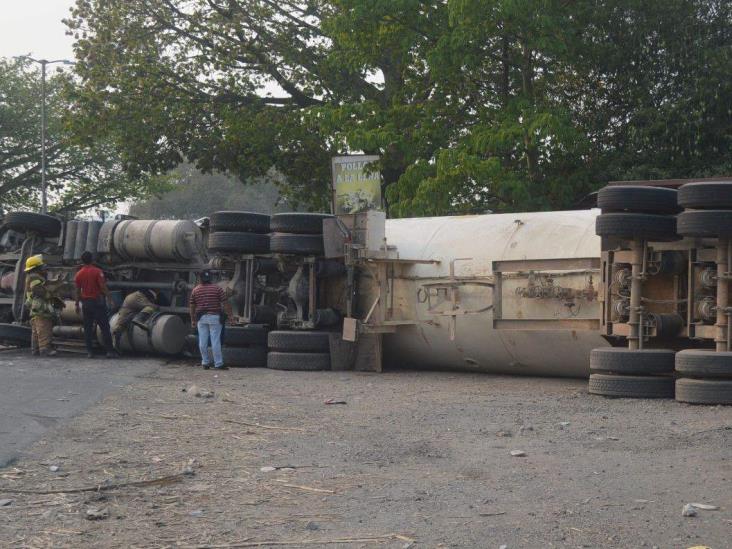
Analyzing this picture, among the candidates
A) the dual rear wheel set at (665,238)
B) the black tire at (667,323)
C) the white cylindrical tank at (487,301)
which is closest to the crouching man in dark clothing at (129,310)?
the white cylindrical tank at (487,301)

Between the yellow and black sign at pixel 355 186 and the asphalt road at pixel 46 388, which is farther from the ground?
the yellow and black sign at pixel 355 186

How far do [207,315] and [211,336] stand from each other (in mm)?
356

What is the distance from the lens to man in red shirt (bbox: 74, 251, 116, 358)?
16766 mm

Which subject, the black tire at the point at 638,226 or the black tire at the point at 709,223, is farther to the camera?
the black tire at the point at 638,226

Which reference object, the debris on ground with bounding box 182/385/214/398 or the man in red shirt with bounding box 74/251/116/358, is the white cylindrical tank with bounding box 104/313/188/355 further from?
the debris on ground with bounding box 182/385/214/398

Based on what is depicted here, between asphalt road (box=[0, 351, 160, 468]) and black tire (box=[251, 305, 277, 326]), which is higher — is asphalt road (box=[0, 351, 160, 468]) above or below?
below

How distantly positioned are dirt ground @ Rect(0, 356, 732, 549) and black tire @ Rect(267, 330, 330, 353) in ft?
10.5

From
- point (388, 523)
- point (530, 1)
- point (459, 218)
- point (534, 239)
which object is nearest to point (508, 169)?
point (530, 1)

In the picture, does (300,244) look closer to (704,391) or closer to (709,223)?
(709,223)

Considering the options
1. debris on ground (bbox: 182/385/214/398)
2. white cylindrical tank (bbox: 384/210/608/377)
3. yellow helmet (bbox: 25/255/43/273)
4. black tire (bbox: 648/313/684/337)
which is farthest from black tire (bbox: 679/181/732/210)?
yellow helmet (bbox: 25/255/43/273)

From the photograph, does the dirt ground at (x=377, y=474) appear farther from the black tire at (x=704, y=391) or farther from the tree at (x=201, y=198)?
the tree at (x=201, y=198)

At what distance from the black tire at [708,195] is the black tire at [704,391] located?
5.79ft

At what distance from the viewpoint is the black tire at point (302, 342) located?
50.6 feet

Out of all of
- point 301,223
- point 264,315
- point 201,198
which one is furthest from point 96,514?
point 201,198
